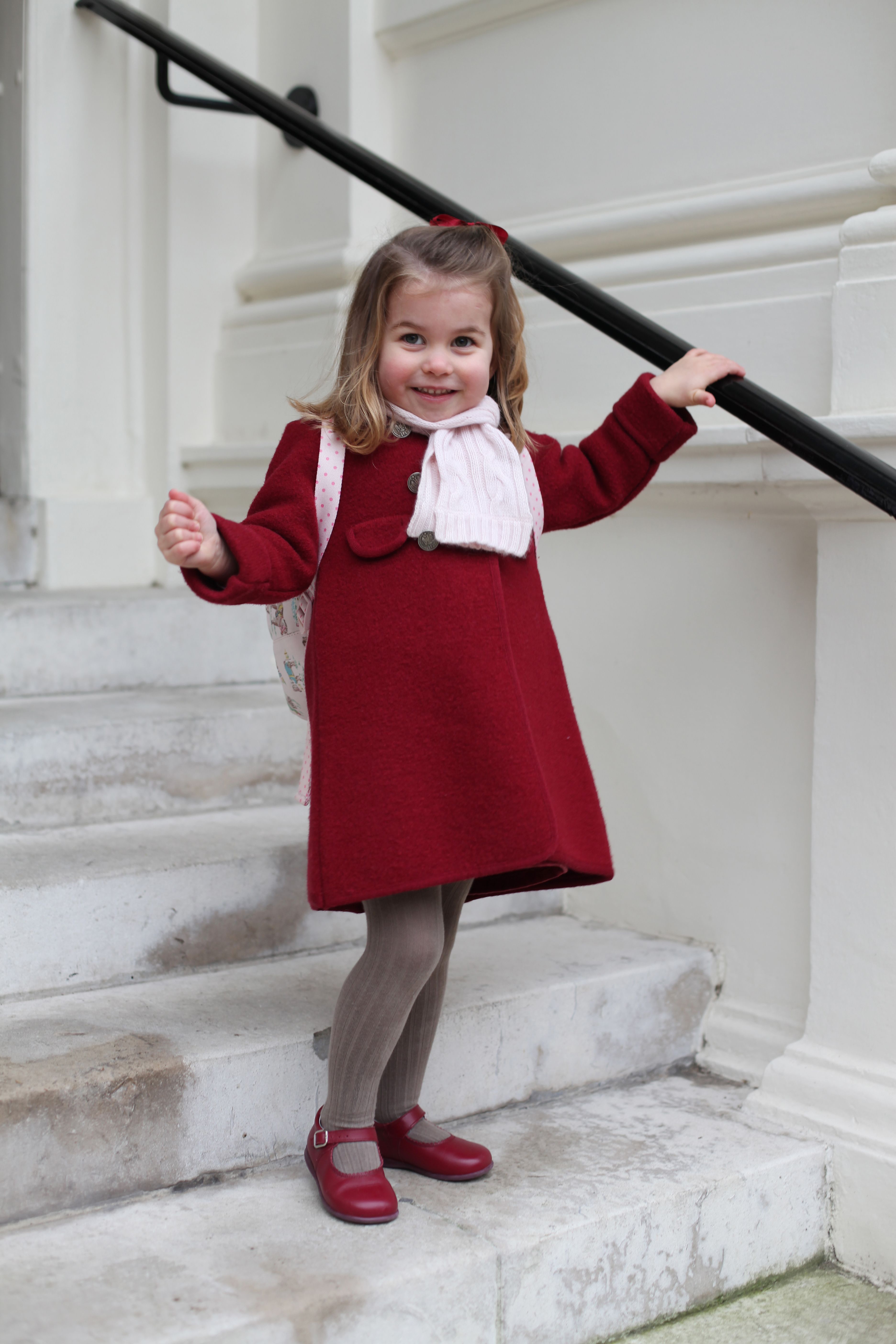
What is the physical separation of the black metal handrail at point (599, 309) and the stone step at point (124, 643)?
1.03 m

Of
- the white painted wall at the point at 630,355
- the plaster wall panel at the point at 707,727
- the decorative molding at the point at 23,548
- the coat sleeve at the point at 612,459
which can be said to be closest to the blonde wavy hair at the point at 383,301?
the coat sleeve at the point at 612,459

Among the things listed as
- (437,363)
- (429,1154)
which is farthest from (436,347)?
(429,1154)

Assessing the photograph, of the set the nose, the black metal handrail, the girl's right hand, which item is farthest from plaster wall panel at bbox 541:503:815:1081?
the girl's right hand

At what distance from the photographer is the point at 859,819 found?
218cm

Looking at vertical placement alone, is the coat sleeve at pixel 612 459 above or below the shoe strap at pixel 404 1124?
above

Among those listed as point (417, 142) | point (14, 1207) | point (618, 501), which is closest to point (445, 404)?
point (618, 501)

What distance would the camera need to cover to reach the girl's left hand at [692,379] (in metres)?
1.90

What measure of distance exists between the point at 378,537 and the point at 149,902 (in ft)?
2.54

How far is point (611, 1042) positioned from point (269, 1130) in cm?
67

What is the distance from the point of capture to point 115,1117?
1790 mm

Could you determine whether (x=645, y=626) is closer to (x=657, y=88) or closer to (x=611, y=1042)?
(x=611, y=1042)

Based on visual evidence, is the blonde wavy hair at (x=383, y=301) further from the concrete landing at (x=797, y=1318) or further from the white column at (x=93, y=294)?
the white column at (x=93, y=294)

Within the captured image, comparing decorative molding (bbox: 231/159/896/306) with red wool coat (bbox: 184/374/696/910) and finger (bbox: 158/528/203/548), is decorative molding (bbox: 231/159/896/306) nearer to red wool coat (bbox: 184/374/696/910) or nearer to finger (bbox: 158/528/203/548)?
red wool coat (bbox: 184/374/696/910)

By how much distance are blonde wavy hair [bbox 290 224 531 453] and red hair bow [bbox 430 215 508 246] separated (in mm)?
14
